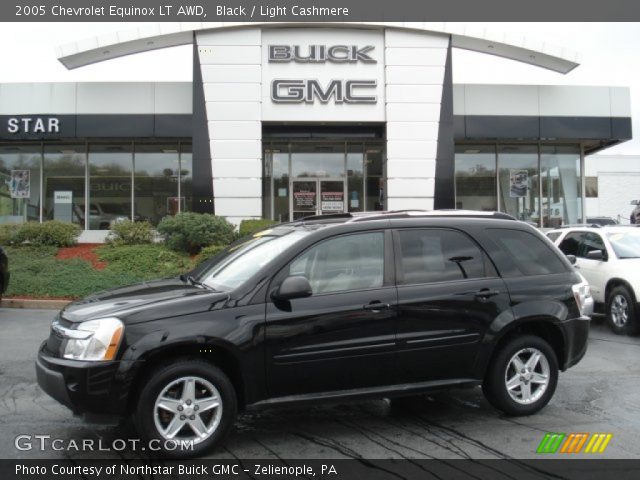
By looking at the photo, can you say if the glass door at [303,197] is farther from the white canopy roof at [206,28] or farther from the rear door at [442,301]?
the rear door at [442,301]

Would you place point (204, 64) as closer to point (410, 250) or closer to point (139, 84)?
point (139, 84)

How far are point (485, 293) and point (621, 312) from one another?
18.3 ft

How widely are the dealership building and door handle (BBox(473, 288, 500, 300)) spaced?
12.2m

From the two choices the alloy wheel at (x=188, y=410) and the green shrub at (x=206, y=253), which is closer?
the alloy wheel at (x=188, y=410)

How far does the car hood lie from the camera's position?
4.07 metres

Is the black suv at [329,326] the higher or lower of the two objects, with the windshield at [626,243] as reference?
lower

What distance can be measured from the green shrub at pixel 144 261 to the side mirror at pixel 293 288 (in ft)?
30.3

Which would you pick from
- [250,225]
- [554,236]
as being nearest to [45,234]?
[250,225]

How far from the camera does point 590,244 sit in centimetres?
1036

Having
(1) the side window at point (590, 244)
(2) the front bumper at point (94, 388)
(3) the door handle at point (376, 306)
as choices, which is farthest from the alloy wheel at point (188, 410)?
(1) the side window at point (590, 244)

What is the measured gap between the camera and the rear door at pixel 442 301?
459 cm

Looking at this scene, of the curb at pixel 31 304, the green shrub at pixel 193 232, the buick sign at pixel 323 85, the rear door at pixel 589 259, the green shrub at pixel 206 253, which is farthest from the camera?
the buick sign at pixel 323 85

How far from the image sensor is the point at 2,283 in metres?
10.2

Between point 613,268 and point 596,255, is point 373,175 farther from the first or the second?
point 613,268
